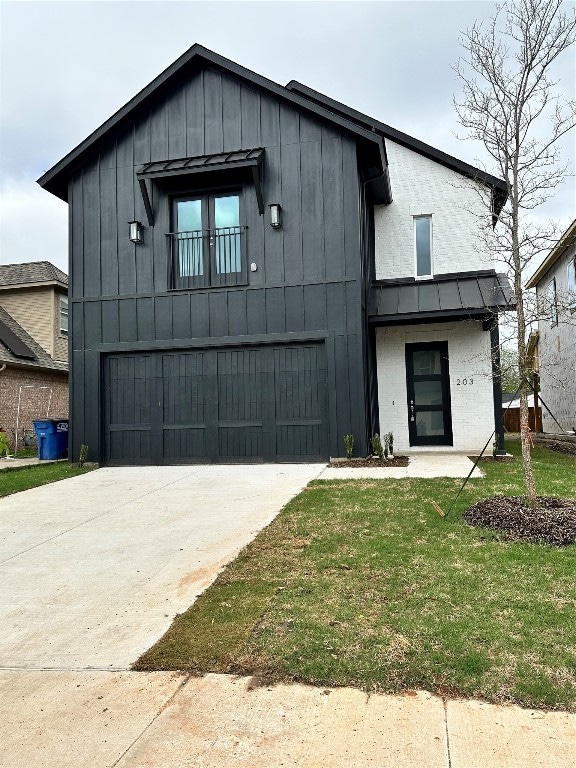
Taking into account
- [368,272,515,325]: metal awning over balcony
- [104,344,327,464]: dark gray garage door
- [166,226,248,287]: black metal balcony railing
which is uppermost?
[166,226,248,287]: black metal balcony railing

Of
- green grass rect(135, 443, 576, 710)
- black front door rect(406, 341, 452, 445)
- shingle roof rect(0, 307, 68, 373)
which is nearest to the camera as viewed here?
green grass rect(135, 443, 576, 710)

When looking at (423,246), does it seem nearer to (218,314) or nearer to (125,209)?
(218,314)

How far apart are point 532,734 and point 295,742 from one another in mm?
1010

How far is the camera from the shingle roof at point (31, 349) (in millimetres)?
16781

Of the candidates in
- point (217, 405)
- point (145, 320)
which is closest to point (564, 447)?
point (217, 405)

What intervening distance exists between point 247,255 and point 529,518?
7669mm

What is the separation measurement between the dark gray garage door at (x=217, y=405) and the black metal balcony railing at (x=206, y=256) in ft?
5.00

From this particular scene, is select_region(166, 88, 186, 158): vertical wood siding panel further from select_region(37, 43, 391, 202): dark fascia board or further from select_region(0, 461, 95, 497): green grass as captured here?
select_region(0, 461, 95, 497): green grass

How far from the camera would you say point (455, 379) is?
12508 mm

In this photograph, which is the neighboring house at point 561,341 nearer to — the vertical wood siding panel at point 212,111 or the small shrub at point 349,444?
the small shrub at point 349,444

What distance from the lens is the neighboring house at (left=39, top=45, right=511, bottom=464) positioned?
10.9 metres

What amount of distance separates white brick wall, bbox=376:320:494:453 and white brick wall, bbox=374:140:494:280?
4.82 ft

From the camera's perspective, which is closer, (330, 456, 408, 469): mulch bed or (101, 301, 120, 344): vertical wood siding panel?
(330, 456, 408, 469): mulch bed

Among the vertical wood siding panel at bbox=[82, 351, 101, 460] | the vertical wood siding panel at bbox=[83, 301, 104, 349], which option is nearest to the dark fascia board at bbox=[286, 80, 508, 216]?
the vertical wood siding panel at bbox=[83, 301, 104, 349]
